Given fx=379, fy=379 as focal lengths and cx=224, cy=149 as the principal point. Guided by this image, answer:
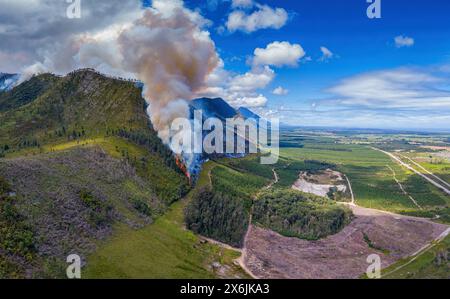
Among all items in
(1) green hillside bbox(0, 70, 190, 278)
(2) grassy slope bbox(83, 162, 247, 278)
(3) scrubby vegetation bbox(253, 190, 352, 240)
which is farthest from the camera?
(3) scrubby vegetation bbox(253, 190, 352, 240)

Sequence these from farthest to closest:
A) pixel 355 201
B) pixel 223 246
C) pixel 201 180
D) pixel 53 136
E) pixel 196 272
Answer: pixel 53 136, pixel 355 201, pixel 201 180, pixel 223 246, pixel 196 272

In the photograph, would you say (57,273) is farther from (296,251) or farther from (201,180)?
(201,180)

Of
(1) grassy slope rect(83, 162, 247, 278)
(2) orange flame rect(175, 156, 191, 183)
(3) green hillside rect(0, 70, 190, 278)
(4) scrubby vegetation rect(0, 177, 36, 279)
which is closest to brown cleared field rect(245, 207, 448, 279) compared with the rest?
(1) grassy slope rect(83, 162, 247, 278)

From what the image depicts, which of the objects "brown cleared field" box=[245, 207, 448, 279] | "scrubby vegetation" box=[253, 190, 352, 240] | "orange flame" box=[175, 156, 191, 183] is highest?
"orange flame" box=[175, 156, 191, 183]

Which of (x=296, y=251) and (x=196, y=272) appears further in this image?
(x=296, y=251)

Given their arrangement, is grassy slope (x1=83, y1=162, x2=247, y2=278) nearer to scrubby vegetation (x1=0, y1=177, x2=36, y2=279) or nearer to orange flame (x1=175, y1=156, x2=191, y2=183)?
scrubby vegetation (x1=0, y1=177, x2=36, y2=279)

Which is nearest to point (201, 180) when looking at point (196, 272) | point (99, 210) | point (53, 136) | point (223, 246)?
point (223, 246)

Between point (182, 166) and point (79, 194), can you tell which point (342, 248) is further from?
point (79, 194)
